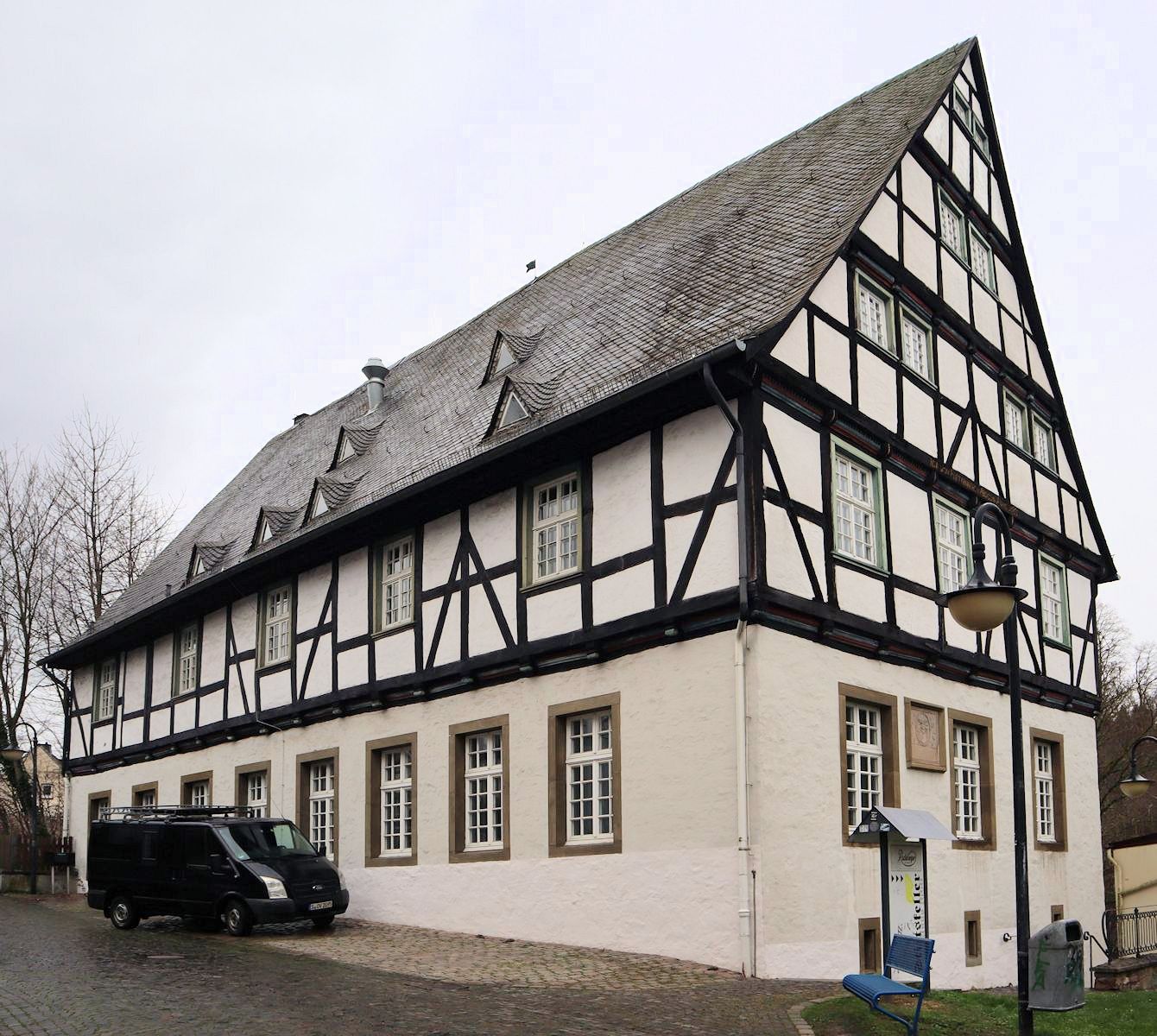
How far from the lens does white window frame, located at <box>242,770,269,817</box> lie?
23078 mm

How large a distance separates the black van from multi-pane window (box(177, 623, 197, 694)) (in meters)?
6.74

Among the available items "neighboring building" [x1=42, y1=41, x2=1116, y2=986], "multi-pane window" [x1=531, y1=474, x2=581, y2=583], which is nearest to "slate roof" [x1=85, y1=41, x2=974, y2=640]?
"neighboring building" [x1=42, y1=41, x2=1116, y2=986]

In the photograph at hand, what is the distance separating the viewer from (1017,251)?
75.6 ft

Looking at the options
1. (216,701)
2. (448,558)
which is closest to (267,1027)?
(448,558)

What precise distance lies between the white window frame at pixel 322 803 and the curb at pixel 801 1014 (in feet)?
34.3

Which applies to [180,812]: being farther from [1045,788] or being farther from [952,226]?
[952,226]

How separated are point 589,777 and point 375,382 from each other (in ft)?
42.2

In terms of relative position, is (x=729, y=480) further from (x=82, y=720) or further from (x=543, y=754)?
(x=82, y=720)

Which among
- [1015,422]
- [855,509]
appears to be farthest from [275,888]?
[1015,422]

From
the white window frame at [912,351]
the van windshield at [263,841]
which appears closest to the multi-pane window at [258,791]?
the van windshield at [263,841]

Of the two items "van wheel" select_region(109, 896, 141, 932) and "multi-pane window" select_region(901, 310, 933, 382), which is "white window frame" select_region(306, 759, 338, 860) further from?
"multi-pane window" select_region(901, 310, 933, 382)

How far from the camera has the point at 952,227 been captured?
68.4 feet

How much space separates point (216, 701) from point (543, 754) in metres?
9.98

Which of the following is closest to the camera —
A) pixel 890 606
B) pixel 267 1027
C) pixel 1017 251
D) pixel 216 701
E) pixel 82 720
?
pixel 267 1027
